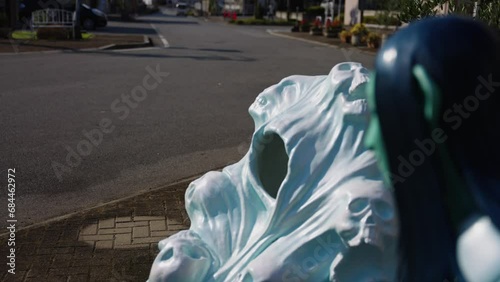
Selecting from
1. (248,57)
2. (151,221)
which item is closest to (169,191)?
(151,221)

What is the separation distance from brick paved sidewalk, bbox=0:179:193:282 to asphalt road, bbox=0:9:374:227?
35 centimetres

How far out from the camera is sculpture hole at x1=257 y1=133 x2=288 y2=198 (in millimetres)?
2719

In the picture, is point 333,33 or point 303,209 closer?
point 303,209

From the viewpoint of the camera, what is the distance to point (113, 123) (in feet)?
25.4

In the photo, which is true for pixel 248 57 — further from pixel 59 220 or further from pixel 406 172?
pixel 406 172

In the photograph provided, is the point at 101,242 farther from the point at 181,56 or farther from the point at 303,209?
the point at 181,56

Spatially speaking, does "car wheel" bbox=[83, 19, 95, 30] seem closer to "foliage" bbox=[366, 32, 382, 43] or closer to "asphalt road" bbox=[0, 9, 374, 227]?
"asphalt road" bbox=[0, 9, 374, 227]

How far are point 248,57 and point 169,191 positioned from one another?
1203cm

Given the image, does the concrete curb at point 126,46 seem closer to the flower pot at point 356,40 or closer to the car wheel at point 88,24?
the flower pot at point 356,40

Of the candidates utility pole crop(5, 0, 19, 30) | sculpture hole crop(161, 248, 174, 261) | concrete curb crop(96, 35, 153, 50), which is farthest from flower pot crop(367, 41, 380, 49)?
sculpture hole crop(161, 248, 174, 261)

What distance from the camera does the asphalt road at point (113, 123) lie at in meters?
5.39

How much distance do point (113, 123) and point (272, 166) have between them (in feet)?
17.6

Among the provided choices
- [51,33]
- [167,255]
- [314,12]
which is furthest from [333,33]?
[167,255]

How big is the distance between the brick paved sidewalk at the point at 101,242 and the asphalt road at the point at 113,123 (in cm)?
35
